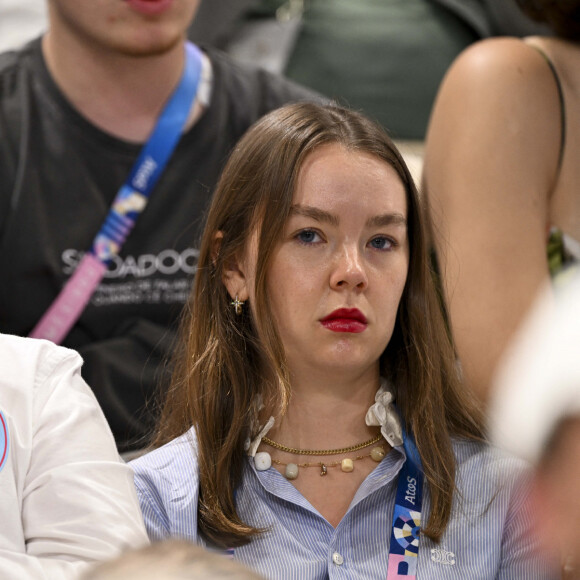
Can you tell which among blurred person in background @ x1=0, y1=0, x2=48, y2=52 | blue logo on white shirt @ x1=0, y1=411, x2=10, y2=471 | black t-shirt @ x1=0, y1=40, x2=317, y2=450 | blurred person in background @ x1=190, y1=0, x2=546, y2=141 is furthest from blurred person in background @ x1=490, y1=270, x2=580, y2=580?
blurred person in background @ x1=0, y1=0, x2=48, y2=52

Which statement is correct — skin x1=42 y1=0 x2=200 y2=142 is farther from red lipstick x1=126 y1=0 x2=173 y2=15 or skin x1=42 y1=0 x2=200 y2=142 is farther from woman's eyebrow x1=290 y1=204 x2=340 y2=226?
woman's eyebrow x1=290 y1=204 x2=340 y2=226

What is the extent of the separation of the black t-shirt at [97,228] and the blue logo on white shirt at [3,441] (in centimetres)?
80

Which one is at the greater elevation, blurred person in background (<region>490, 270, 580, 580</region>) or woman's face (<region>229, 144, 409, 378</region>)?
blurred person in background (<region>490, 270, 580, 580</region>)

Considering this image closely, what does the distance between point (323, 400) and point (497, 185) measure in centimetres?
70

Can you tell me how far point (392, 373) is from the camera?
1802mm

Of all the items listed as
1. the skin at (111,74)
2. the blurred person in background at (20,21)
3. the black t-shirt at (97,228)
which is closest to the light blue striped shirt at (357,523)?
the black t-shirt at (97,228)

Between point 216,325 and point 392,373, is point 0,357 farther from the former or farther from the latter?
point 392,373

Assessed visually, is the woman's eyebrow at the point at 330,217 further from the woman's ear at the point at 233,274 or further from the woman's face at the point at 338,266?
the woman's ear at the point at 233,274

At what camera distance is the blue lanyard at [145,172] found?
2.40m

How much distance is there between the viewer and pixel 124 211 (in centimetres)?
242

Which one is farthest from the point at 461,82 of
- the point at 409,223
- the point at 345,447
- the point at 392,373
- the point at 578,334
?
the point at 578,334

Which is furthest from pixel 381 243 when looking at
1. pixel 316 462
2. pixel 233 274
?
pixel 316 462

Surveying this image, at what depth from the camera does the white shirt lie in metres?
1.36

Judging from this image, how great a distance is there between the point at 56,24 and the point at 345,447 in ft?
4.39
